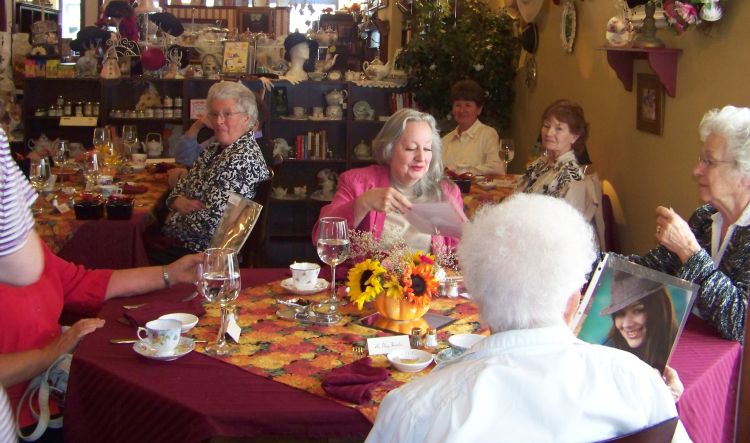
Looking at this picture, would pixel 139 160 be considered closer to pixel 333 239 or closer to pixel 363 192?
pixel 363 192

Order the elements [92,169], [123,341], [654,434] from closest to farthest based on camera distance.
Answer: [654,434] < [123,341] < [92,169]

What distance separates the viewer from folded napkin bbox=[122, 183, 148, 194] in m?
4.40

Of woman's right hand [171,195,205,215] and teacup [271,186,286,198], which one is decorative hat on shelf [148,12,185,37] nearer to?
teacup [271,186,286,198]

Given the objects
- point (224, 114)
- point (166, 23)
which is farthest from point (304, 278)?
point (166, 23)

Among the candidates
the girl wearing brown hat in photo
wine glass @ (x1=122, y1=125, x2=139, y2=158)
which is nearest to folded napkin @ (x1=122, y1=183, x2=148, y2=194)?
wine glass @ (x1=122, y1=125, x2=139, y2=158)

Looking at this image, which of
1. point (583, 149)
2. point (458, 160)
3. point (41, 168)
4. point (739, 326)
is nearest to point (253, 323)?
point (739, 326)

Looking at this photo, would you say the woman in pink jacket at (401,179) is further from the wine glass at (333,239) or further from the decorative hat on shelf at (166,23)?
the decorative hat on shelf at (166,23)

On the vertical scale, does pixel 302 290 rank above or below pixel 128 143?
below

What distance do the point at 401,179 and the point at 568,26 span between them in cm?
273

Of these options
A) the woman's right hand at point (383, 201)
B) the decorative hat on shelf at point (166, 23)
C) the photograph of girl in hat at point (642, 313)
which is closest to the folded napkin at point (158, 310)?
the woman's right hand at point (383, 201)

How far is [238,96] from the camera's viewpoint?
13.4 ft

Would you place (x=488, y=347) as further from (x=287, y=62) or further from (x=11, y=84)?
(x=11, y=84)

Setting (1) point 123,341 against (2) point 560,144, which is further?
(2) point 560,144

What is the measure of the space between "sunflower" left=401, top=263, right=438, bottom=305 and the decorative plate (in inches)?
141
